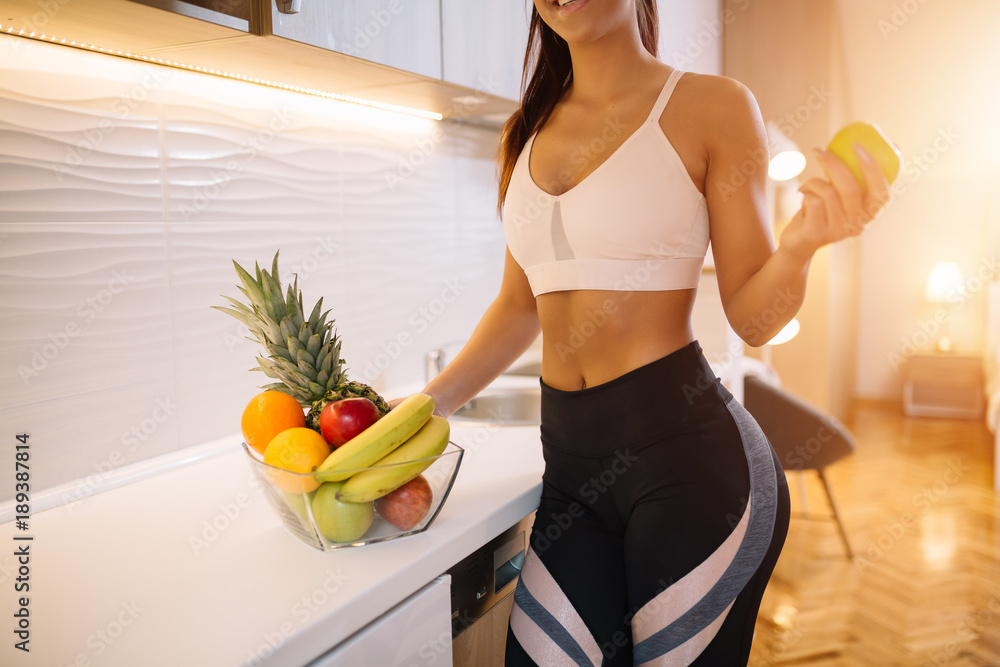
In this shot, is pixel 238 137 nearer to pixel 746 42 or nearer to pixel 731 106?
pixel 731 106

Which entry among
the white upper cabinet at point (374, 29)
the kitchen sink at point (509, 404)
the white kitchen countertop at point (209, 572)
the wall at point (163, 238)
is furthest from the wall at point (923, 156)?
the white kitchen countertop at point (209, 572)

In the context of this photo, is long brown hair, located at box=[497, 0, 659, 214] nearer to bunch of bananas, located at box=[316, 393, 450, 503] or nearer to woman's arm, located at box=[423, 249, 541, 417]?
woman's arm, located at box=[423, 249, 541, 417]

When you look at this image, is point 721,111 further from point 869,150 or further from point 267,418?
point 267,418

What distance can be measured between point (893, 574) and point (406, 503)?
2600 millimetres

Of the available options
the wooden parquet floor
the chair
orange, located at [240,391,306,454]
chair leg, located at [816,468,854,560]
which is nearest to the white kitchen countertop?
orange, located at [240,391,306,454]

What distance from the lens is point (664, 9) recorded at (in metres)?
2.32

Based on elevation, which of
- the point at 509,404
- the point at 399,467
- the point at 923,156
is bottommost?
the point at 509,404

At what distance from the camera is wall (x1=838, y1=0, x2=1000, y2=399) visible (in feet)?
17.9

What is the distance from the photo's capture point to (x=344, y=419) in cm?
85

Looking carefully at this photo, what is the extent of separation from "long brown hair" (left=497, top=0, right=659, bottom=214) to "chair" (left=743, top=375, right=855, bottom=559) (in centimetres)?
183

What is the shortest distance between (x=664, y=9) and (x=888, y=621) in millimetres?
2132

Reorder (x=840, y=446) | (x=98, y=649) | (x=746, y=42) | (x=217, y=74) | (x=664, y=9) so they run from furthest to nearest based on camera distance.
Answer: (x=746, y=42) → (x=840, y=446) → (x=664, y=9) → (x=217, y=74) → (x=98, y=649)

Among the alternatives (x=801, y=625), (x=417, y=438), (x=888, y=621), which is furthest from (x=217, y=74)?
(x=888, y=621)

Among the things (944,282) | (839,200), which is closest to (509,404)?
(839,200)
